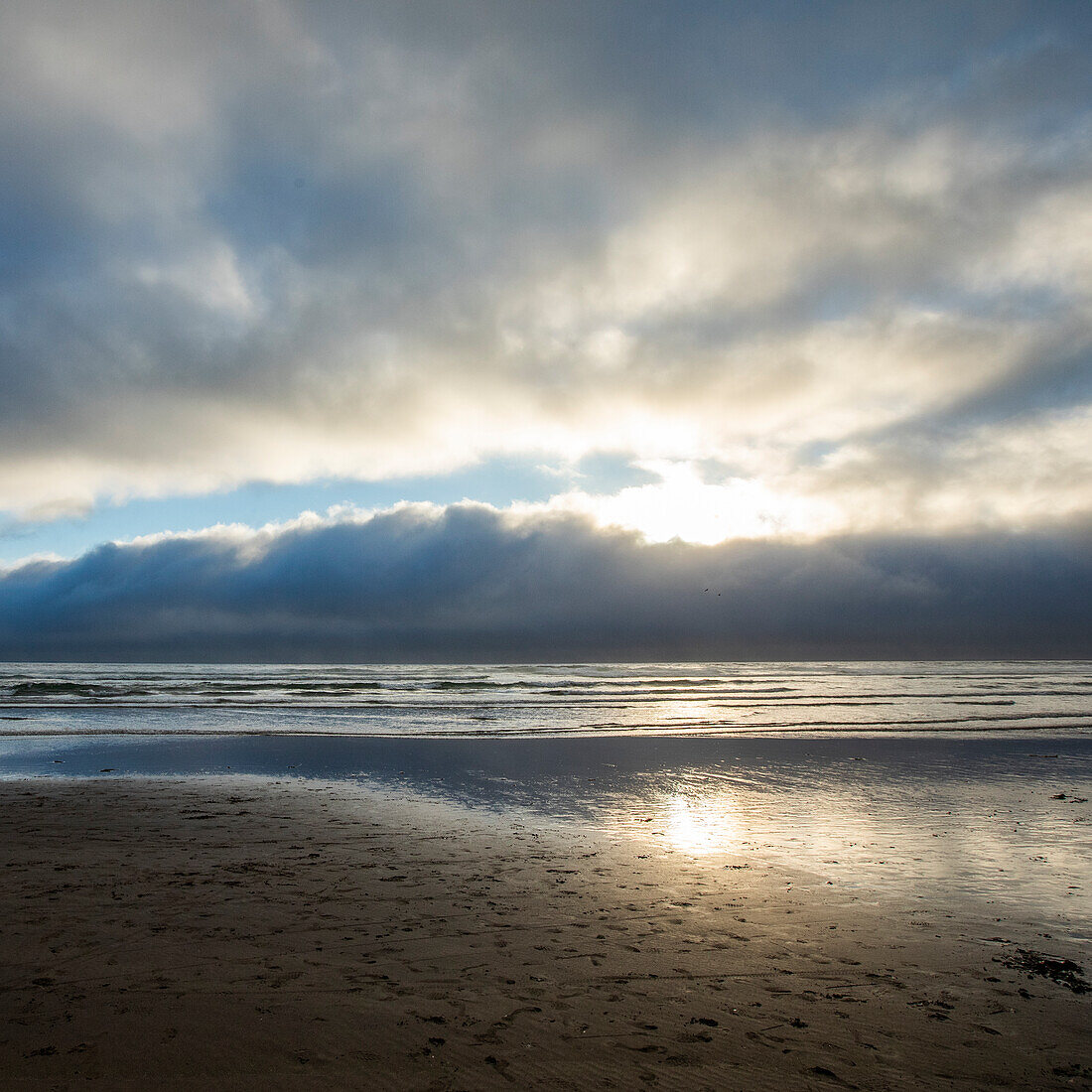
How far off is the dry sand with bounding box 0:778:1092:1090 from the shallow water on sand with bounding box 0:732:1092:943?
1.41 metres

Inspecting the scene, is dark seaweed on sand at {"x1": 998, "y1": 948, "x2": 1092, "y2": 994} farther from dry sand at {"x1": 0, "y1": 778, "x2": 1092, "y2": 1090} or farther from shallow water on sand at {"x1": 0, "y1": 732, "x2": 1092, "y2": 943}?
shallow water on sand at {"x1": 0, "y1": 732, "x2": 1092, "y2": 943}

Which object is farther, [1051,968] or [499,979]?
[1051,968]

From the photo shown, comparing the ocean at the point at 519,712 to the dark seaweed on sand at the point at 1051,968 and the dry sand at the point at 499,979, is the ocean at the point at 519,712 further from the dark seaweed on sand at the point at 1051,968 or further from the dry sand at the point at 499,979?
the dark seaweed on sand at the point at 1051,968

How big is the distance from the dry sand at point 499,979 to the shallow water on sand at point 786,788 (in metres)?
1.41

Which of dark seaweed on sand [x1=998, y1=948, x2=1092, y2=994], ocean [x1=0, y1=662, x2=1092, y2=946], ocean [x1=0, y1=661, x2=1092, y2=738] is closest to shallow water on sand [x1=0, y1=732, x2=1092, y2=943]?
ocean [x1=0, y1=662, x2=1092, y2=946]

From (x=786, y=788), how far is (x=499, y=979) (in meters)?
12.3

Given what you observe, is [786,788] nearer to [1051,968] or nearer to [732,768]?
[732,768]

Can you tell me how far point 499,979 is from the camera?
22.1 ft

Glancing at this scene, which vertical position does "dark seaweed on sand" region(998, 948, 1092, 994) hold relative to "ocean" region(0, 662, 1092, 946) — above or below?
above

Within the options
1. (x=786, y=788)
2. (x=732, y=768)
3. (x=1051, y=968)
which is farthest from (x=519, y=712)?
(x=1051, y=968)

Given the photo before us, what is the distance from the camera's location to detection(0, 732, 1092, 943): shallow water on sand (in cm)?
1038

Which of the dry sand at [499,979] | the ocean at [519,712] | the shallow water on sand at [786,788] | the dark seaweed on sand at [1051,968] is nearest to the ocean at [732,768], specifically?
the shallow water on sand at [786,788]

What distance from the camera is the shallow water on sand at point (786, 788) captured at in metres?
10.4

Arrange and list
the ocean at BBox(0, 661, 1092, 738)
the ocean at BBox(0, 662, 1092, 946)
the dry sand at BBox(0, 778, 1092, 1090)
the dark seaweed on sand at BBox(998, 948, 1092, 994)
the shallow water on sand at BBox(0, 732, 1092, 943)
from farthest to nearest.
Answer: the ocean at BBox(0, 661, 1092, 738) → the ocean at BBox(0, 662, 1092, 946) → the shallow water on sand at BBox(0, 732, 1092, 943) → the dark seaweed on sand at BBox(998, 948, 1092, 994) → the dry sand at BBox(0, 778, 1092, 1090)
